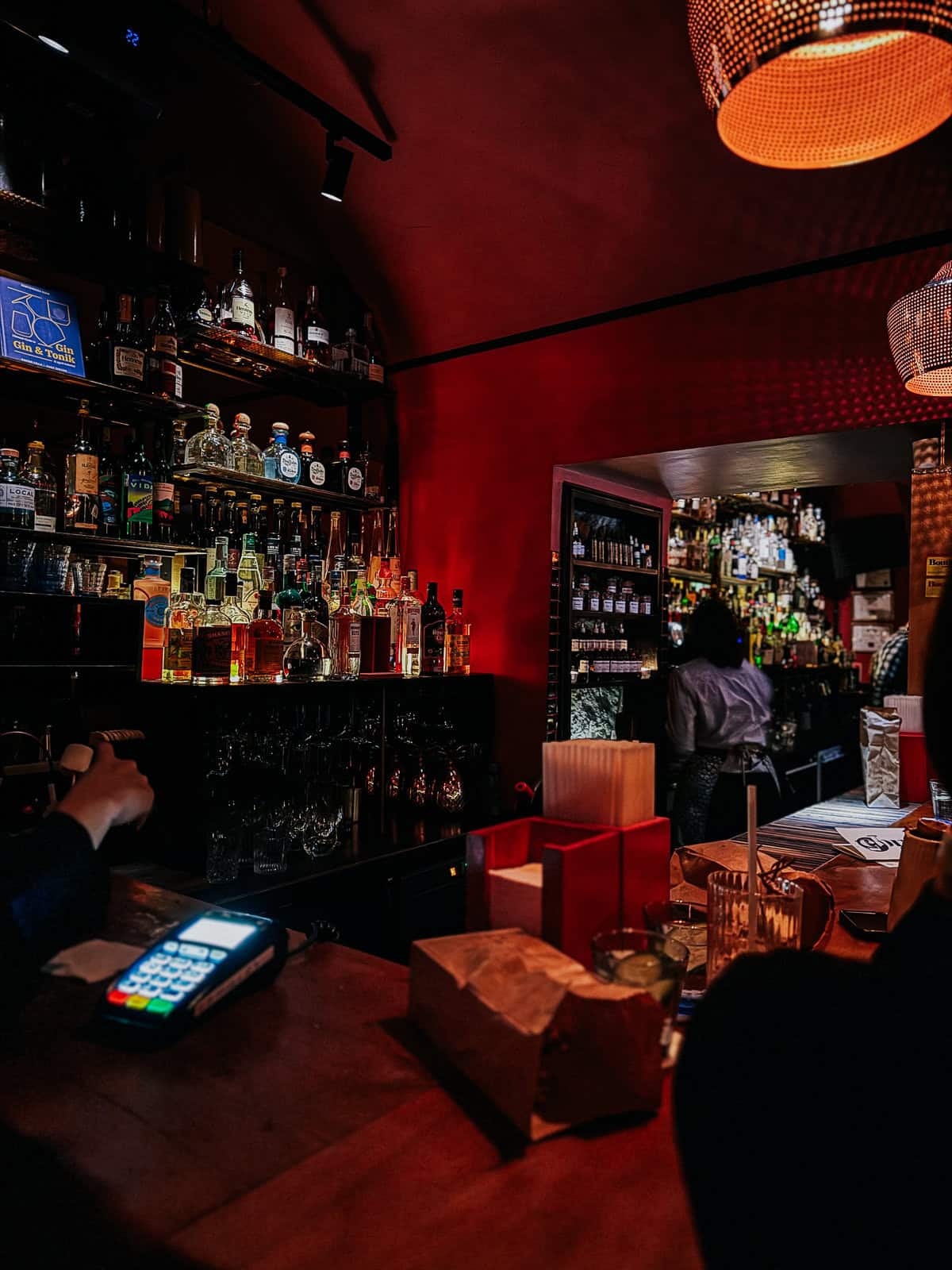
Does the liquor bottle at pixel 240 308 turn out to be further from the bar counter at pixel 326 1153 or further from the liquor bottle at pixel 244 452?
the bar counter at pixel 326 1153

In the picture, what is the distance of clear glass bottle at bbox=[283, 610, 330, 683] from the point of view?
3.15 meters

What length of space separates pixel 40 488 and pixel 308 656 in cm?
107

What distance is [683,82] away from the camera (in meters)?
2.99

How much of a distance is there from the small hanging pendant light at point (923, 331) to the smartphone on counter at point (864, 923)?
167 cm

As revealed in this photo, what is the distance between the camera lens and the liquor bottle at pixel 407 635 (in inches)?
142

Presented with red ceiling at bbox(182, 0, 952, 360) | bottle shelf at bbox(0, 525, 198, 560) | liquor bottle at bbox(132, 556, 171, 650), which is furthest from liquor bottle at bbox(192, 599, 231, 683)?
red ceiling at bbox(182, 0, 952, 360)

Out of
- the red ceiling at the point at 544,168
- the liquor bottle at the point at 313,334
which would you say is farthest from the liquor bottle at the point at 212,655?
the red ceiling at the point at 544,168

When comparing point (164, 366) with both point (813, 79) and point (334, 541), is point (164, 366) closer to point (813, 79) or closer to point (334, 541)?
point (334, 541)

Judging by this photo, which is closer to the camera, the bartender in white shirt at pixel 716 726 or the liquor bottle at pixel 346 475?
the liquor bottle at pixel 346 475

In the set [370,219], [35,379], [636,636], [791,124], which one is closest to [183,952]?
[791,124]

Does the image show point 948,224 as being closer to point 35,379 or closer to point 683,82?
point 683,82

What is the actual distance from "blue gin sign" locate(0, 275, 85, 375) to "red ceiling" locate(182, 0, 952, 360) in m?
1.33

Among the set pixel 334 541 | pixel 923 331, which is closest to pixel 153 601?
pixel 334 541

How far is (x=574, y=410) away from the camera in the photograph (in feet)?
12.7
